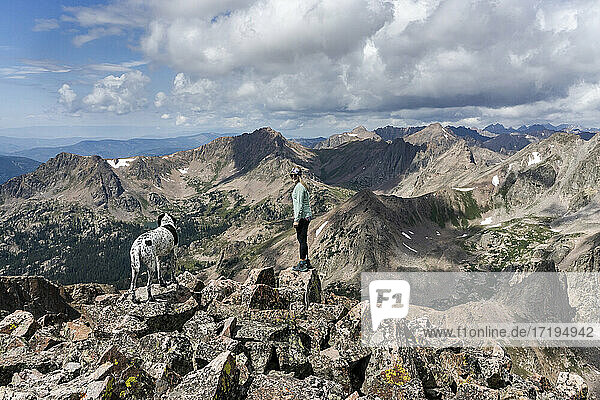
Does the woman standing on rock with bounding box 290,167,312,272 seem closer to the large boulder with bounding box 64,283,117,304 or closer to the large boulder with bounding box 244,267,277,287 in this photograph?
the large boulder with bounding box 244,267,277,287

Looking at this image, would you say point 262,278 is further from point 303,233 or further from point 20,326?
point 20,326

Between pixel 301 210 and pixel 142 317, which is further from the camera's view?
pixel 301 210

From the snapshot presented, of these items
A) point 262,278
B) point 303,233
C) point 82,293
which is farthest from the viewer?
point 82,293

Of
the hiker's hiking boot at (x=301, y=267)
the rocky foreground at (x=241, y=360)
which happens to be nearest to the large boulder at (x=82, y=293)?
the rocky foreground at (x=241, y=360)

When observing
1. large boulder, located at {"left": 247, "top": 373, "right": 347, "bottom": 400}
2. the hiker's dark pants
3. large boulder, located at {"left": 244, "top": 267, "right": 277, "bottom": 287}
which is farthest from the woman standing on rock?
large boulder, located at {"left": 247, "top": 373, "right": 347, "bottom": 400}

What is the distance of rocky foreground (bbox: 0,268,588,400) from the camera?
952 centimetres

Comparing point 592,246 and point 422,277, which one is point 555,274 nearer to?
point 592,246

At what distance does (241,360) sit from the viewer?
11.5 m

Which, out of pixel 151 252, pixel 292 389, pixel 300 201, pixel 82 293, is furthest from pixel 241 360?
pixel 82 293

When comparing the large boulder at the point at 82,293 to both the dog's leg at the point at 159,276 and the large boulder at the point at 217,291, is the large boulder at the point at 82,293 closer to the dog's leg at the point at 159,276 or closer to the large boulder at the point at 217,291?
the dog's leg at the point at 159,276
